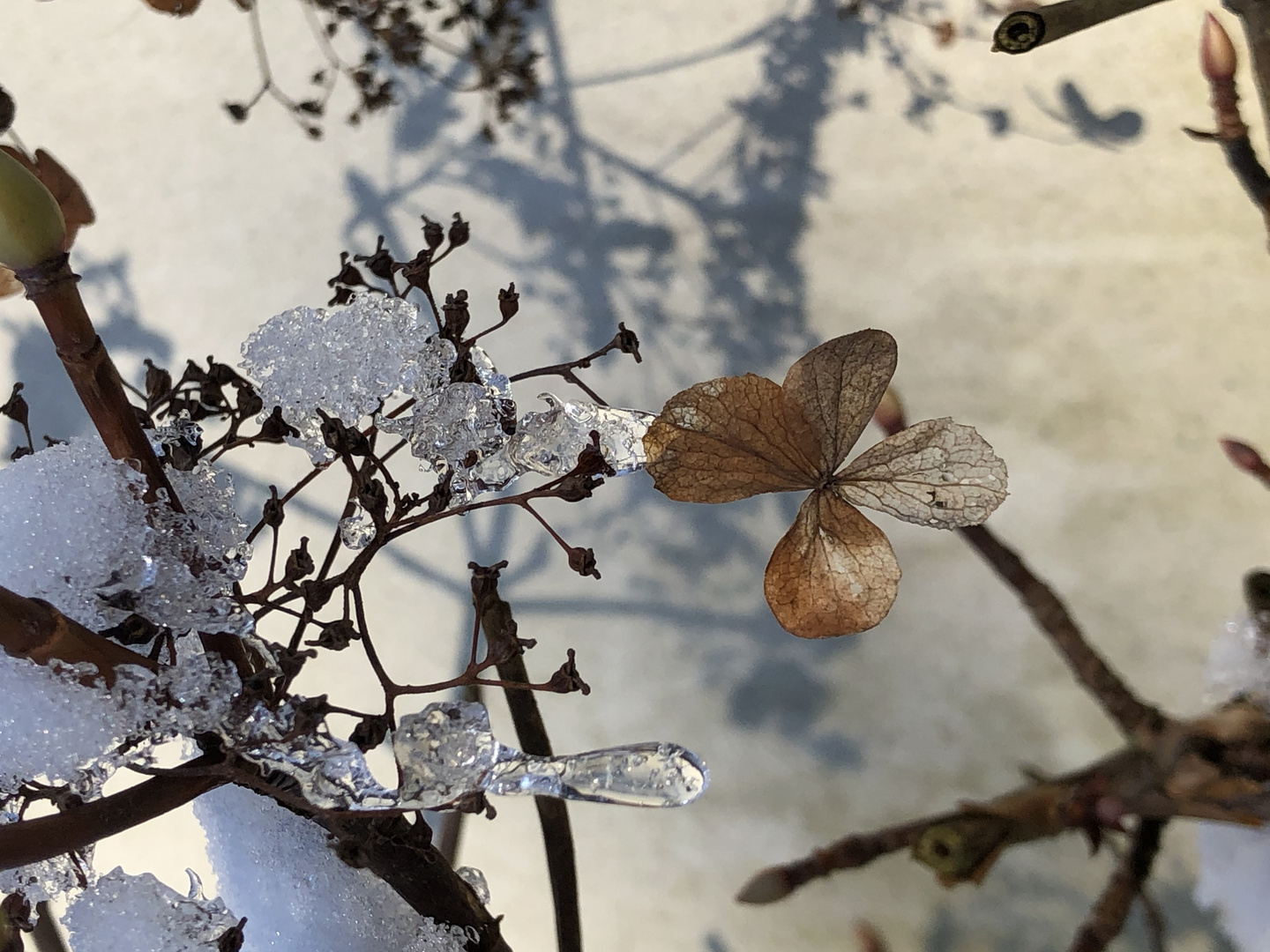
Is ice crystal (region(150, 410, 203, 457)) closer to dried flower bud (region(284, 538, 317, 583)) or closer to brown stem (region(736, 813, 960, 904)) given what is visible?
dried flower bud (region(284, 538, 317, 583))

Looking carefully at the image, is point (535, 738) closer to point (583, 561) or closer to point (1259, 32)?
point (583, 561)

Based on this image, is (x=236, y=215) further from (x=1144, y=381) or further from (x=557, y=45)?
(x=1144, y=381)

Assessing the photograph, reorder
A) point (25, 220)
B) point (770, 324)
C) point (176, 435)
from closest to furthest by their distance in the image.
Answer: point (25, 220)
point (176, 435)
point (770, 324)

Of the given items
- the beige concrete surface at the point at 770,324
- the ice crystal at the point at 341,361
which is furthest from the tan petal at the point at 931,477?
the beige concrete surface at the point at 770,324

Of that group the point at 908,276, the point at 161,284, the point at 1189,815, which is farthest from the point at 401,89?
the point at 1189,815

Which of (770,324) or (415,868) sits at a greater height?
(770,324)

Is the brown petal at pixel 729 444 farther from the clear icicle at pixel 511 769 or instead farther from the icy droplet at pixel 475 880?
the icy droplet at pixel 475 880

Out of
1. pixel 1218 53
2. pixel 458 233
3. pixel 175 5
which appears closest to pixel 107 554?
pixel 458 233

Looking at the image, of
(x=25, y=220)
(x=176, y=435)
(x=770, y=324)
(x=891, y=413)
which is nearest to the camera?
(x=25, y=220)
